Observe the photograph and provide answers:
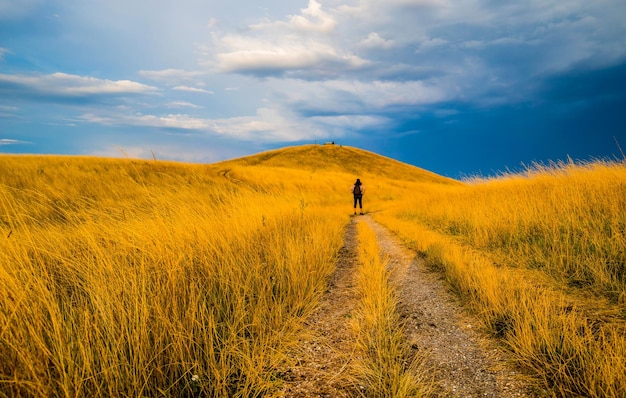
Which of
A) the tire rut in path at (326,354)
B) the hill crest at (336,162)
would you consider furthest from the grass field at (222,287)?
the hill crest at (336,162)

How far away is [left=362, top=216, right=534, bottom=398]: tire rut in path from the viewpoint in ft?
8.00

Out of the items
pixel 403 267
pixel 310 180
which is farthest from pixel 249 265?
pixel 310 180

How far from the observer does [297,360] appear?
2779 mm

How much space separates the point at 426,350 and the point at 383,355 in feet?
1.98

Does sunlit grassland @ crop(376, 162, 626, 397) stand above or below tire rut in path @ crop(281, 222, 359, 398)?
above

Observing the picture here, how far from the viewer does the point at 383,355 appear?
2664 mm

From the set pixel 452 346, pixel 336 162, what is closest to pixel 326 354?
pixel 452 346

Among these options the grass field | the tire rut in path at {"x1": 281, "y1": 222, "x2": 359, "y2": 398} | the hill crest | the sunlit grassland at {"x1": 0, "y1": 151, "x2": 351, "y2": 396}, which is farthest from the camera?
the hill crest

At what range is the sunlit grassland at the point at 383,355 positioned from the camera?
227 centimetres

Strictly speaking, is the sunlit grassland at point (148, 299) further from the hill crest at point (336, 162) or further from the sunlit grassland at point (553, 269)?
the hill crest at point (336, 162)

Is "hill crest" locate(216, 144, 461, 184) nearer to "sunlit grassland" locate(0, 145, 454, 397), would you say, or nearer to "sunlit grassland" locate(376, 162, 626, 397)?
"sunlit grassland" locate(376, 162, 626, 397)

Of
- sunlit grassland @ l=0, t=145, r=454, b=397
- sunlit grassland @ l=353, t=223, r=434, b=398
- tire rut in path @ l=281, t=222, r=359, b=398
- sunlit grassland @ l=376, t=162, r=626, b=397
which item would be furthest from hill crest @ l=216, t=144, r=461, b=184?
sunlit grassland @ l=353, t=223, r=434, b=398

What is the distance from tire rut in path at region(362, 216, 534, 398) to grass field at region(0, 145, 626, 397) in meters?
0.19

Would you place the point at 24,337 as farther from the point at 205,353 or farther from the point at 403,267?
the point at 403,267
